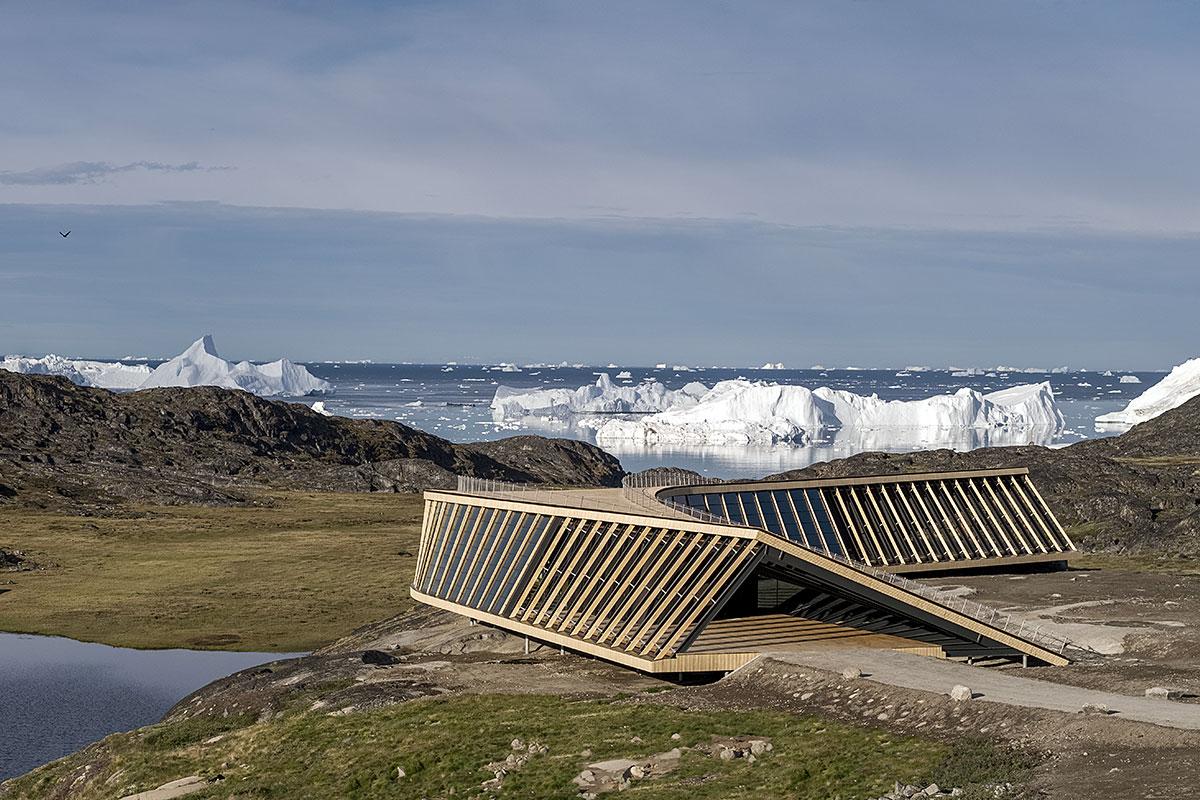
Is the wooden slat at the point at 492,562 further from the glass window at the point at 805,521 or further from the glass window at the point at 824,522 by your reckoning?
the glass window at the point at 824,522

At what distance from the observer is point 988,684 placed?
130 ft

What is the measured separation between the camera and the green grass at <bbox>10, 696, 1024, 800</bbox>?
31.5 m

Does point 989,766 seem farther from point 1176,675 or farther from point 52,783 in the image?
point 52,783

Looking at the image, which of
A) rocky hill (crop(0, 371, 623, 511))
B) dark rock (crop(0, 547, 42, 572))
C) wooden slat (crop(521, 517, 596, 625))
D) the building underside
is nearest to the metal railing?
the building underside

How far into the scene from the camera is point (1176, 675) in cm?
4322

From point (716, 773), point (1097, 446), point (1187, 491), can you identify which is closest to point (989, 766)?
point (716, 773)

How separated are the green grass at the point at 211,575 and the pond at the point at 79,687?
202cm

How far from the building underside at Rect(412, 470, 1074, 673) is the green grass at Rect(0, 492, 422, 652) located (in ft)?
59.4

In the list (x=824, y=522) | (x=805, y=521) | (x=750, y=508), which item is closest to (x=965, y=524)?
(x=824, y=522)

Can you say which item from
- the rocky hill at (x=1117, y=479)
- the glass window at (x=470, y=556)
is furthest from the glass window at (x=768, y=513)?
the rocky hill at (x=1117, y=479)

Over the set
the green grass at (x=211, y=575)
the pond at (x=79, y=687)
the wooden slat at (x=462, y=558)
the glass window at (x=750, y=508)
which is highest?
the glass window at (x=750, y=508)

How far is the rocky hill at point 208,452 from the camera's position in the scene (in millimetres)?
138500

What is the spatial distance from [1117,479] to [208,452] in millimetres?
106814

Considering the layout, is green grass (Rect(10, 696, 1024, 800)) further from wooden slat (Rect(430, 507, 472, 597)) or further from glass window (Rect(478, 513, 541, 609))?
wooden slat (Rect(430, 507, 472, 597))
